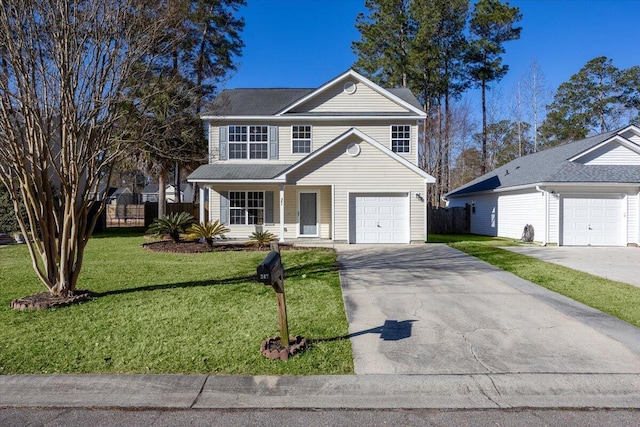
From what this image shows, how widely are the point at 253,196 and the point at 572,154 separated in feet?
47.4

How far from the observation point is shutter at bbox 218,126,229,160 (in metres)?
18.1

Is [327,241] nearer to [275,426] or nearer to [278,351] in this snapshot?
[278,351]

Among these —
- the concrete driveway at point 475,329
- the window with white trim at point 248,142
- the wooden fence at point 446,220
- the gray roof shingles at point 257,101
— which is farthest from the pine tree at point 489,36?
the concrete driveway at point 475,329

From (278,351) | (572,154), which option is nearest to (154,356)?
(278,351)

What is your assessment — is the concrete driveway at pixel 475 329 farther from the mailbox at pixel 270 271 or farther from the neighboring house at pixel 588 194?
the neighboring house at pixel 588 194

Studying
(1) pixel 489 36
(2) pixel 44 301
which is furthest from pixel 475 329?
(1) pixel 489 36

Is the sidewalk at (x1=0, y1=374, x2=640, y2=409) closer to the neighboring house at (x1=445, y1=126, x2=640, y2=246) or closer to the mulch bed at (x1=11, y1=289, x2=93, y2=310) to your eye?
the mulch bed at (x1=11, y1=289, x2=93, y2=310)

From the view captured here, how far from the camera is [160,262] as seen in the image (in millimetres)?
11422

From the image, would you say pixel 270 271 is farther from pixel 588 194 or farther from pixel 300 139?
pixel 588 194

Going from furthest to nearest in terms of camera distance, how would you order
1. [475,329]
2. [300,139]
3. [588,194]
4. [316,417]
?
1. [300,139]
2. [588,194]
3. [475,329]
4. [316,417]

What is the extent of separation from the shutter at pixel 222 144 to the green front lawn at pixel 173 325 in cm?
924

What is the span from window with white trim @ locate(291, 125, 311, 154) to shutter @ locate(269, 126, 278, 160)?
74 cm

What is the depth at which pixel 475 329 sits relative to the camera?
18.4 feet

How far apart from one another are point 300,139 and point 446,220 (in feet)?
37.2
